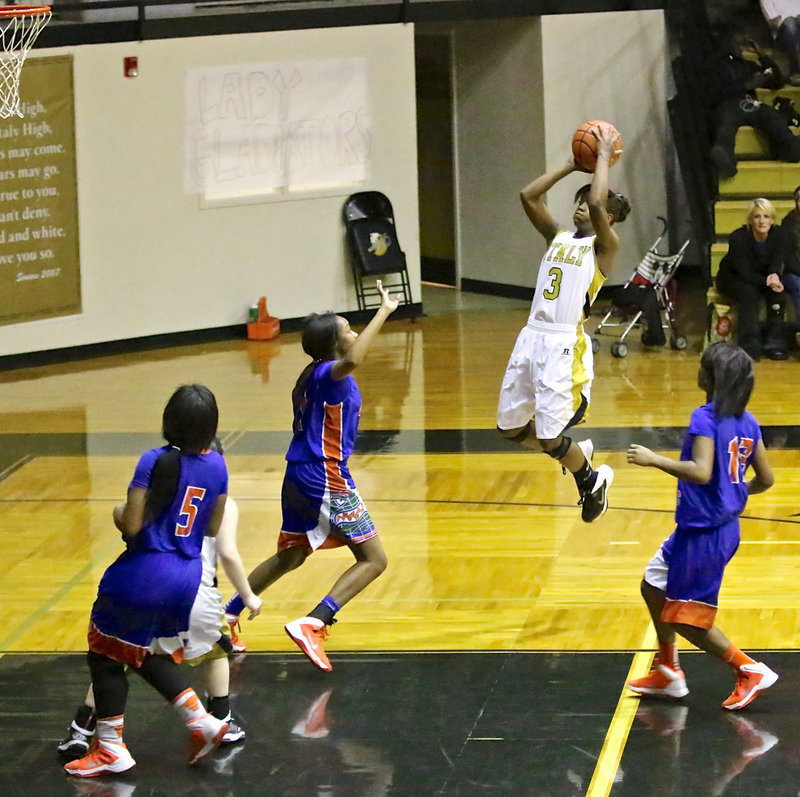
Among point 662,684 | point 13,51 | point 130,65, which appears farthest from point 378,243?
point 662,684

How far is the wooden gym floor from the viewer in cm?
435

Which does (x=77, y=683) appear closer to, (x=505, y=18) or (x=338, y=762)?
(x=338, y=762)

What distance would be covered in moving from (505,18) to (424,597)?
8305 mm

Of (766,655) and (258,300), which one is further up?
(258,300)

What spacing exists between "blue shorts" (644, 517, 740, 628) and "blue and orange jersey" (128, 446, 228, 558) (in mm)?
1398

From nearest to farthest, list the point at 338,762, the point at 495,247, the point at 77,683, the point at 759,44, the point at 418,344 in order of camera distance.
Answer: the point at 338,762
the point at 77,683
the point at 418,344
the point at 759,44
the point at 495,247

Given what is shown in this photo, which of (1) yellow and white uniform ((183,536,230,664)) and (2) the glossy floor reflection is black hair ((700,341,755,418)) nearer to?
(2) the glossy floor reflection

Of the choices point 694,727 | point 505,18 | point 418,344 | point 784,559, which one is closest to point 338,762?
point 694,727

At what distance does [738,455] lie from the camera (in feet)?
14.9

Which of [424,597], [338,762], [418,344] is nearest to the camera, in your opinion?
[338,762]

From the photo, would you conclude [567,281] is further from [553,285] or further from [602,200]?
[602,200]

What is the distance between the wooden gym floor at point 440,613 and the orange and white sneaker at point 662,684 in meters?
0.04

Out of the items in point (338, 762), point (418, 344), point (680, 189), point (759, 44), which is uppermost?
point (759, 44)

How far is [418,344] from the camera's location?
1170 cm
